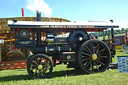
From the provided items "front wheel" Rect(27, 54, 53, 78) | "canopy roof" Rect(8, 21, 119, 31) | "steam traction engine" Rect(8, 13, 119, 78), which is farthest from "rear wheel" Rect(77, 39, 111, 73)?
"front wheel" Rect(27, 54, 53, 78)

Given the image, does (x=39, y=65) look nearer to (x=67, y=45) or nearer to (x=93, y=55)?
(x=67, y=45)

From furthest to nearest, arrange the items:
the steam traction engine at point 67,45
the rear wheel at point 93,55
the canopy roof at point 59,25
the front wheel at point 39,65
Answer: the rear wheel at point 93,55 → the steam traction engine at point 67,45 → the canopy roof at point 59,25 → the front wheel at point 39,65

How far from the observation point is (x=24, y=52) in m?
11.6

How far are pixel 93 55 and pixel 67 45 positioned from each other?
119 cm

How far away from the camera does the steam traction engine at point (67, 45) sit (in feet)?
18.8

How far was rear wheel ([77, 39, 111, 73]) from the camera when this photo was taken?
19.3ft

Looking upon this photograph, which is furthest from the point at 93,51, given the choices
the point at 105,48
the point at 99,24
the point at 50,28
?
the point at 50,28

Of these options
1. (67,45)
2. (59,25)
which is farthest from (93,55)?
(59,25)

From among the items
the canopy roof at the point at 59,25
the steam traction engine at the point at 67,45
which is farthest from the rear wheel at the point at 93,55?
the canopy roof at the point at 59,25

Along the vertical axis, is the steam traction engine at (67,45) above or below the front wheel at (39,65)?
above

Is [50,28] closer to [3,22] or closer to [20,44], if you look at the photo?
[20,44]

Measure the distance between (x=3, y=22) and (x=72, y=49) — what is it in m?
5.70

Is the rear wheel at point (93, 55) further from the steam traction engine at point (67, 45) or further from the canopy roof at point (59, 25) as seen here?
the canopy roof at point (59, 25)

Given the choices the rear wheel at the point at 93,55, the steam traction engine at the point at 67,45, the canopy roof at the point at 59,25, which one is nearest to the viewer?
the canopy roof at the point at 59,25
